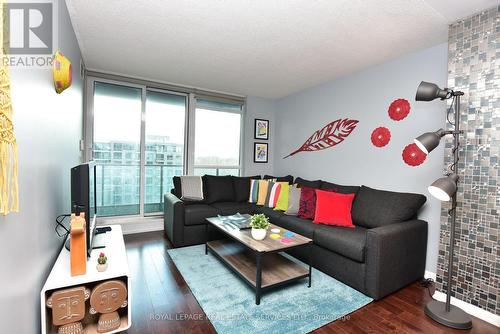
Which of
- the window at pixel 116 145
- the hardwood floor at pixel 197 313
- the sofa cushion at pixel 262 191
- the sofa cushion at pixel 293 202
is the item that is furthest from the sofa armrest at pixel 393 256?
the window at pixel 116 145

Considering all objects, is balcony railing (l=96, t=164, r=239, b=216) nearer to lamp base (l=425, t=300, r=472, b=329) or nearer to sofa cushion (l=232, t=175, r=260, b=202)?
sofa cushion (l=232, t=175, r=260, b=202)

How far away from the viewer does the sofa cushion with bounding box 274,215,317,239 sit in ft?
8.95

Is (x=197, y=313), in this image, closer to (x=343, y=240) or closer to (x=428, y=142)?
(x=343, y=240)

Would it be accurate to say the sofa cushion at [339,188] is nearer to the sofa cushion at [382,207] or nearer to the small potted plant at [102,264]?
the sofa cushion at [382,207]

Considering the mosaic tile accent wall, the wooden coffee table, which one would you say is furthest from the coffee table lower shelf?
the mosaic tile accent wall

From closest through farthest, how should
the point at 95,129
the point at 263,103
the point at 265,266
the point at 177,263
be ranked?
the point at 265,266 → the point at 177,263 → the point at 95,129 → the point at 263,103

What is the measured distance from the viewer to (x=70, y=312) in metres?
1.31

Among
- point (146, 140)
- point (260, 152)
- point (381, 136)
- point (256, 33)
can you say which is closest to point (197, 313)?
point (256, 33)

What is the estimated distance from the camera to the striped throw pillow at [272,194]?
361cm

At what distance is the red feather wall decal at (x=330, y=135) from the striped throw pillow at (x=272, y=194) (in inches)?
38.0

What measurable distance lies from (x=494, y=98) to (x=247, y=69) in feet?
8.44

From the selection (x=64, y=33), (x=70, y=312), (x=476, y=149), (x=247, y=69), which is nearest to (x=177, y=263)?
(x=70, y=312)

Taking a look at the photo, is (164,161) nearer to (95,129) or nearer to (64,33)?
(95,129)

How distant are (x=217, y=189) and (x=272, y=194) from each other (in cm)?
90
